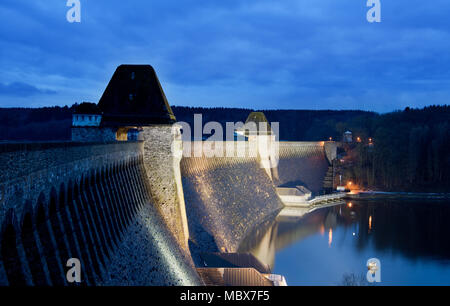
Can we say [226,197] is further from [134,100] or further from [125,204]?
[125,204]

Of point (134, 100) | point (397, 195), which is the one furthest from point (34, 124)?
point (397, 195)

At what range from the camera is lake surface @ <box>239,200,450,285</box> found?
869 inches

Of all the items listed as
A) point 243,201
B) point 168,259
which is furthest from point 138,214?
point 243,201

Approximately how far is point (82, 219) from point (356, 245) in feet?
75.2

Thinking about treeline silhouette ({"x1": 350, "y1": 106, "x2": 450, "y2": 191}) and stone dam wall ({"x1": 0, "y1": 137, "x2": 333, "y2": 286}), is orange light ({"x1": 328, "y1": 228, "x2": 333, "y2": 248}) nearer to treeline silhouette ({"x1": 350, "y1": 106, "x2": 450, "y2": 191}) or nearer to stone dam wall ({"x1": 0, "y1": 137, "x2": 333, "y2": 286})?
stone dam wall ({"x1": 0, "y1": 137, "x2": 333, "y2": 286})

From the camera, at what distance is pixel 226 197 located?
29.0 meters

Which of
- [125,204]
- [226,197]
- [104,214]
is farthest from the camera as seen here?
[226,197]

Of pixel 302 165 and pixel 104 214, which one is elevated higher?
pixel 104 214

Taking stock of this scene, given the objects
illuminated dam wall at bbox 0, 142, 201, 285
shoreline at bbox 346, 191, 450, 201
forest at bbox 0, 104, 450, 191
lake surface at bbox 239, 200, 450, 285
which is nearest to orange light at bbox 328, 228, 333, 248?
lake surface at bbox 239, 200, 450, 285

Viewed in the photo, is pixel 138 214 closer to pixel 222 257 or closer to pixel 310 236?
pixel 222 257

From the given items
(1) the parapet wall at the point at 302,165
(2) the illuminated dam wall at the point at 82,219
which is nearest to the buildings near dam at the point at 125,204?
(2) the illuminated dam wall at the point at 82,219

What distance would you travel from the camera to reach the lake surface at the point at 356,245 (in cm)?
2206
